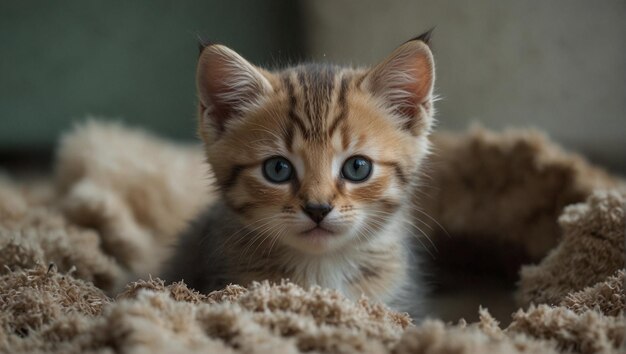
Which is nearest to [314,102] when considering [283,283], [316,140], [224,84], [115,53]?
[316,140]

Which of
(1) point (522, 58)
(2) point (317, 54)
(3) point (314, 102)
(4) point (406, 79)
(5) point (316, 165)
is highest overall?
(1) point (522, 58)

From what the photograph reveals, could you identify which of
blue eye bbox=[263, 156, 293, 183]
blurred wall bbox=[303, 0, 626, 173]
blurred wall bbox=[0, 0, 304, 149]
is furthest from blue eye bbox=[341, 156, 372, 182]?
blurred wall bbox=[0, 0, 304, 149]

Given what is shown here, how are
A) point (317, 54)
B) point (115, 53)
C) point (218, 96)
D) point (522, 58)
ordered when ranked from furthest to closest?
1. point (115, 53)
2. point (317, 54)
3. point (522, 58)
4. point (218, 96)

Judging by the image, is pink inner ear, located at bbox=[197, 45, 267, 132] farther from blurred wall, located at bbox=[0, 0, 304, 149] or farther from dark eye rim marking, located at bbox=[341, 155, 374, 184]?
blurred wall, located at bbox=[0, 0, 304, 149]

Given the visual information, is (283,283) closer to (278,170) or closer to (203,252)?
(278,170)

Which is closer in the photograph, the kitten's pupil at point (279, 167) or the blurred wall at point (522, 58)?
the kitten's pupil at point (279, 167)

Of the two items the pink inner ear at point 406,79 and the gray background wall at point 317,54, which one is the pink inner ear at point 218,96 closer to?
the pink inner ear at point 406,79

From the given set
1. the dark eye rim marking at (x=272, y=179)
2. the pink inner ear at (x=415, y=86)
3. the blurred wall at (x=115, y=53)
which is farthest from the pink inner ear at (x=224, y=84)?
the blurred wall at (x=115, y=53)
